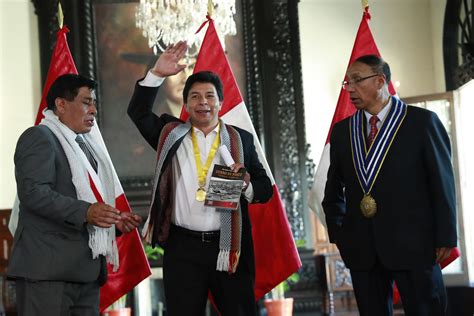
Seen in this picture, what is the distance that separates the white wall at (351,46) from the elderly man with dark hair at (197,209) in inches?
174

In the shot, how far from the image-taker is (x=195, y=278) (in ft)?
9.43

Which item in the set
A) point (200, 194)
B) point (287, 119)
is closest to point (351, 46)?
point (287, 119)

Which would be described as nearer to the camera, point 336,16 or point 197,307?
point 197,307

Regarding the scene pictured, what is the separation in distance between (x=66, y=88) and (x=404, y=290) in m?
1.46

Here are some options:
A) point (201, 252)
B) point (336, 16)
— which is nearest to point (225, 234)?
point (201, 252)

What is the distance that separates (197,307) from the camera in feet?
9.48

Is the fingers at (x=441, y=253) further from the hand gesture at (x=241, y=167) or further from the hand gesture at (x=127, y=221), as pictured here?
the hand gesture at (x=127, y=221)

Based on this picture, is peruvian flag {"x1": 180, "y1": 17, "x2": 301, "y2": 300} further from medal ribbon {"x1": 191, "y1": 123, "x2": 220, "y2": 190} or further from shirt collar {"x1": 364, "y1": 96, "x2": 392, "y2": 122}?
shirt collar {"x1": 364, "y1": 96, "x2": 392, "y2": 122}

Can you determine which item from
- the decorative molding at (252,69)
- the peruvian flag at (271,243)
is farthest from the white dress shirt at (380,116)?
the decorative molding at (252,69)

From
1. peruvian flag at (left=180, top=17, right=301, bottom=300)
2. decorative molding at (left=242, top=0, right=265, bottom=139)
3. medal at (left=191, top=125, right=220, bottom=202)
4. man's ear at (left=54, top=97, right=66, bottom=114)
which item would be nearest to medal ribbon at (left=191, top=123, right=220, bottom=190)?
medal at (left=191, top=125, right=220, bottom=202)

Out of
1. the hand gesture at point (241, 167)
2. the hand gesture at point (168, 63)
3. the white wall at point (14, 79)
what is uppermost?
the white wall at point (14, 79)

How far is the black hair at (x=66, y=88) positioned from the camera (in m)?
2.91

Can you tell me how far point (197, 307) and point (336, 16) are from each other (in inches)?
203

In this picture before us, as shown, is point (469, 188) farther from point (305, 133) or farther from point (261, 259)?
point (261, 259)
